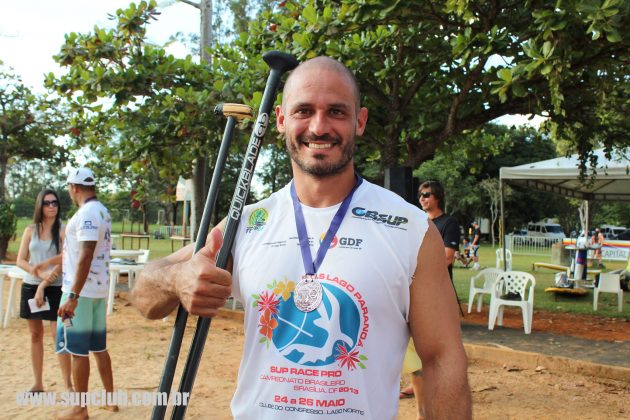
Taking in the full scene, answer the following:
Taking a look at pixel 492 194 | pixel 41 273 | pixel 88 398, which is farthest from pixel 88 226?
pixel 492 194

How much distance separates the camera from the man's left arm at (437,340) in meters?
1.78

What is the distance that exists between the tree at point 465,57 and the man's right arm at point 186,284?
4160 mm

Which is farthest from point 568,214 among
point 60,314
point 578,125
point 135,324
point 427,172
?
point 60,314

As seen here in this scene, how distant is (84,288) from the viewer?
4.97 m

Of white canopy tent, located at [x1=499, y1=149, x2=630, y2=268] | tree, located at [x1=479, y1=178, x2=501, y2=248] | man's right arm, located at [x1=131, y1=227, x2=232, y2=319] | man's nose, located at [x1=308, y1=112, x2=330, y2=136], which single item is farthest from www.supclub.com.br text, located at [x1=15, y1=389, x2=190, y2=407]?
tree, located at [x1=479, y1=178, x2=501, y2=248]

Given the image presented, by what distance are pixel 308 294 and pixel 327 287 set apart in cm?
6

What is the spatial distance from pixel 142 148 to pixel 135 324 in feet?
9.97

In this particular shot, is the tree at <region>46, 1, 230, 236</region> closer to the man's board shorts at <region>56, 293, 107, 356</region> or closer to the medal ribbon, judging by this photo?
the man's board shorts at <region>56, 293, 107, 356</region>

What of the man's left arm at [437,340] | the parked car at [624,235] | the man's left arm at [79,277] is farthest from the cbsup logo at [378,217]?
the parked car at [624,235]

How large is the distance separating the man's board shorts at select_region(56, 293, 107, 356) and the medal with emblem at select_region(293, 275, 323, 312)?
12.3 feet

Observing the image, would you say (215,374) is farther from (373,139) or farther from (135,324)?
(373,139)

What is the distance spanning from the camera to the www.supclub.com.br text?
16.5ft

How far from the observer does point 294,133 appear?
76.7 inches

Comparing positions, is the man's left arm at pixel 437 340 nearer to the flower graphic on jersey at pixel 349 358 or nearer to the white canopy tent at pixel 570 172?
the flower graphic on jersey at pixel 349 358
